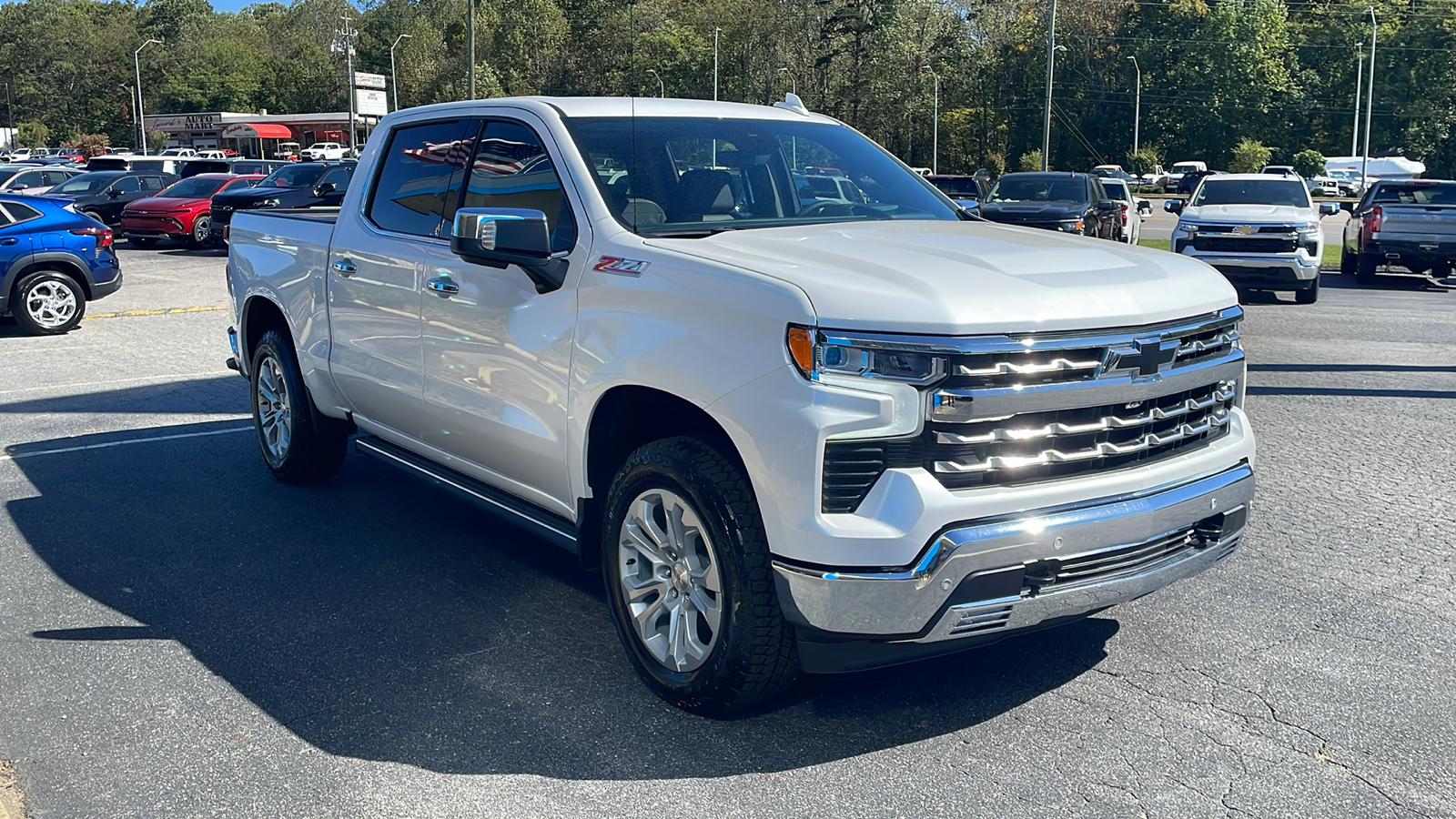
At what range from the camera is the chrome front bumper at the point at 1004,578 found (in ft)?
11.8

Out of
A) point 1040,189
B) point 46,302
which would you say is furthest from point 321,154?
point 46,302

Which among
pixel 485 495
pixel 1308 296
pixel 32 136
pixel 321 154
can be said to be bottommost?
pixel 1308 296

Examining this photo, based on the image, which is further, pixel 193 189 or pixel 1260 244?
pixel 193 189

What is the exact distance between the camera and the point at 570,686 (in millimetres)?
4430

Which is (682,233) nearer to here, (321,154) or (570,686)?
(570,686)

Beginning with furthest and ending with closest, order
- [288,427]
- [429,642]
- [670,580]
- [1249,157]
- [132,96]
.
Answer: [132,96] → [1249,157] → [288,427] → [429,642] → [670,580]

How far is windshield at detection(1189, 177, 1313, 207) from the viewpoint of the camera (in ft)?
60.2

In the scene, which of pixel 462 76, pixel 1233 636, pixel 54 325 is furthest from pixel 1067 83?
pixel 1233 636

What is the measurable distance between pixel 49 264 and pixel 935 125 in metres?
69.9

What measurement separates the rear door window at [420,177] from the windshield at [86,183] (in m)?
27.8

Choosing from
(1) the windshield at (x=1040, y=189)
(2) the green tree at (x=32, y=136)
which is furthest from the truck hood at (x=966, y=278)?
(2) the green tree at (x=32, y=136)

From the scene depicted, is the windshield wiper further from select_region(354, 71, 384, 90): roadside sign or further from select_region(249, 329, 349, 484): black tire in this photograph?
select_region(354, 71, 384, 90): roadside sign

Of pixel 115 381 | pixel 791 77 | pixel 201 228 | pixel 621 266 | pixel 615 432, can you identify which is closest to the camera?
pixel 621 266

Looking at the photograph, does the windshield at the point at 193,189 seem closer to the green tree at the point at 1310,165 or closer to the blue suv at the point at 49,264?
the blue suv at the point at 49,264
